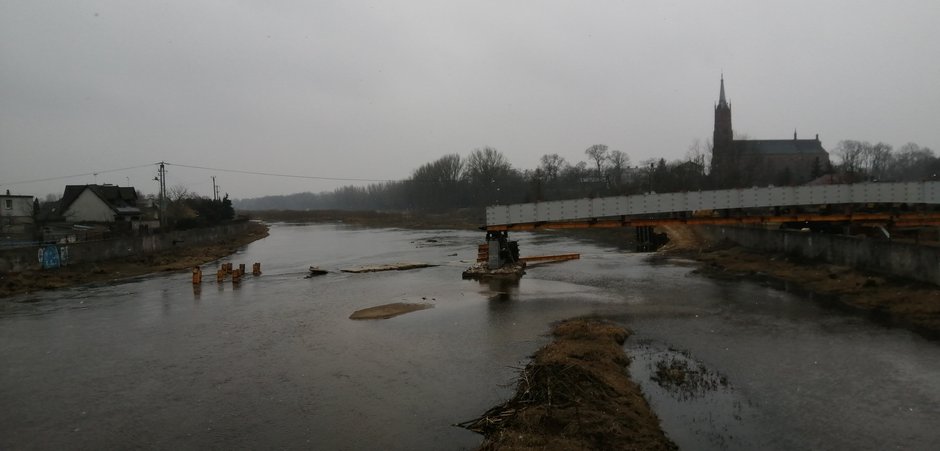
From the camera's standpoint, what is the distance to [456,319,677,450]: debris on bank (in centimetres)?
898

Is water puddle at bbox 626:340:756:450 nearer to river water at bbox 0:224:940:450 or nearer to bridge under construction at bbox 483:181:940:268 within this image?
river water at bbox 0:224:940:450

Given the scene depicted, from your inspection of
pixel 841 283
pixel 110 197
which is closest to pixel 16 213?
pixel 110 197

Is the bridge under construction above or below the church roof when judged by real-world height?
below

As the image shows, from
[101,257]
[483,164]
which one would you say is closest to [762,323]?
[101,257]

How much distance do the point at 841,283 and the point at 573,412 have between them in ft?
64.9

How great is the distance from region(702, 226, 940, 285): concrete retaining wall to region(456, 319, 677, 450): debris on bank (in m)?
13.6

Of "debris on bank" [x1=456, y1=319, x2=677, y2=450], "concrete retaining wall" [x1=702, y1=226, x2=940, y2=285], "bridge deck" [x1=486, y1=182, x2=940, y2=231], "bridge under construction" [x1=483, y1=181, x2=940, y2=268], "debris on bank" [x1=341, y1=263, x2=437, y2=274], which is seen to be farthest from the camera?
"debris on bank" [x1=341, y1=263, x2=437, y2=274]

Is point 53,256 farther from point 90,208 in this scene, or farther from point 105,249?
→ point 90,208

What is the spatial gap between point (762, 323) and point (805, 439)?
31.8 ft

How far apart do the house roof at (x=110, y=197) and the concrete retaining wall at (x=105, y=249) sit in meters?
13.1

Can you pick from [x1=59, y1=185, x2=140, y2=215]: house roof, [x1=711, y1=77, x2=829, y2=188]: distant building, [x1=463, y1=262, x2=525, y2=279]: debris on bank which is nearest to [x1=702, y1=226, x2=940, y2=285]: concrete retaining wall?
[x1=463, y1=262, x2=525, y2=279]: debris on bank

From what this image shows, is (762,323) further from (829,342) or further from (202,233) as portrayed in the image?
(202,233)

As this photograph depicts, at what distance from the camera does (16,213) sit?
191 ft

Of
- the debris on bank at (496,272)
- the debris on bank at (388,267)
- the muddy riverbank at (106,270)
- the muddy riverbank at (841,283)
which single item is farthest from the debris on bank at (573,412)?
the muddy riverbank at (106,270)
